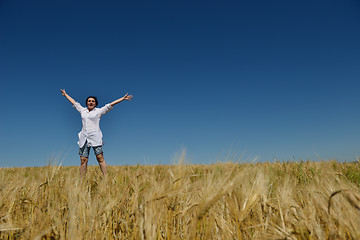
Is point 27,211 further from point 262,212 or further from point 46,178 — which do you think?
point 262,212

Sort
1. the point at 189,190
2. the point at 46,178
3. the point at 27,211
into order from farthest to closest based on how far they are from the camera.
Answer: the point at 46,178, the point at 27,211, the point at 189,190

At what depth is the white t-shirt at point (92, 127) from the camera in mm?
5418

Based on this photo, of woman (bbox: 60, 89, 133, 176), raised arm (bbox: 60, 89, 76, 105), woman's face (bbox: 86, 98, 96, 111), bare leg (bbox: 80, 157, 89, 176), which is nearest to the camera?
bare leg (bbox: 80, 157, 89, 176)

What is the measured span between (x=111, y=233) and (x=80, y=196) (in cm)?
36

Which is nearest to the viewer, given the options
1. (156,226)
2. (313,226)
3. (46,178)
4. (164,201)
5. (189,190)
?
(313,226)

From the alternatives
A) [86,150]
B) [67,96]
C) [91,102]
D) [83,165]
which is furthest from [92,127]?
[67,96]

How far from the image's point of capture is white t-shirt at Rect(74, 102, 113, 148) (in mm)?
5418

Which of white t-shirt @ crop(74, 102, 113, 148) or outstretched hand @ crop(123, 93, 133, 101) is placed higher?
outstretched hand @ crop(123, 93, 133, 101)

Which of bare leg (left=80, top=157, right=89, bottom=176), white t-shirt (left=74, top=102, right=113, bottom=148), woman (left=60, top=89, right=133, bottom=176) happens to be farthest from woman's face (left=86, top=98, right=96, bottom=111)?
bare leg (left=80, top=157, right=89, bottom=176)

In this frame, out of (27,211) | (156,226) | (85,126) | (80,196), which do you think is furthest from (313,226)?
(85,126)

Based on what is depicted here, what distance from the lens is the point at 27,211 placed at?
212 centimetres

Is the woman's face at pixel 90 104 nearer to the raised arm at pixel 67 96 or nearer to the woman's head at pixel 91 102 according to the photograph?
the woman's head at pixel 91 102

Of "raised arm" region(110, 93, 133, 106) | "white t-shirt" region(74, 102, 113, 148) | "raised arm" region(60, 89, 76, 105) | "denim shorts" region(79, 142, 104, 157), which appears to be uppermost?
"raised arm" region(60, 89, 76, 105)

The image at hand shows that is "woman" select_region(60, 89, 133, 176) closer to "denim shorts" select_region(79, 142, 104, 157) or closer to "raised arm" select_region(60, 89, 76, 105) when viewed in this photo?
"denim shorts" select_region(79, 142, 104, 157)
